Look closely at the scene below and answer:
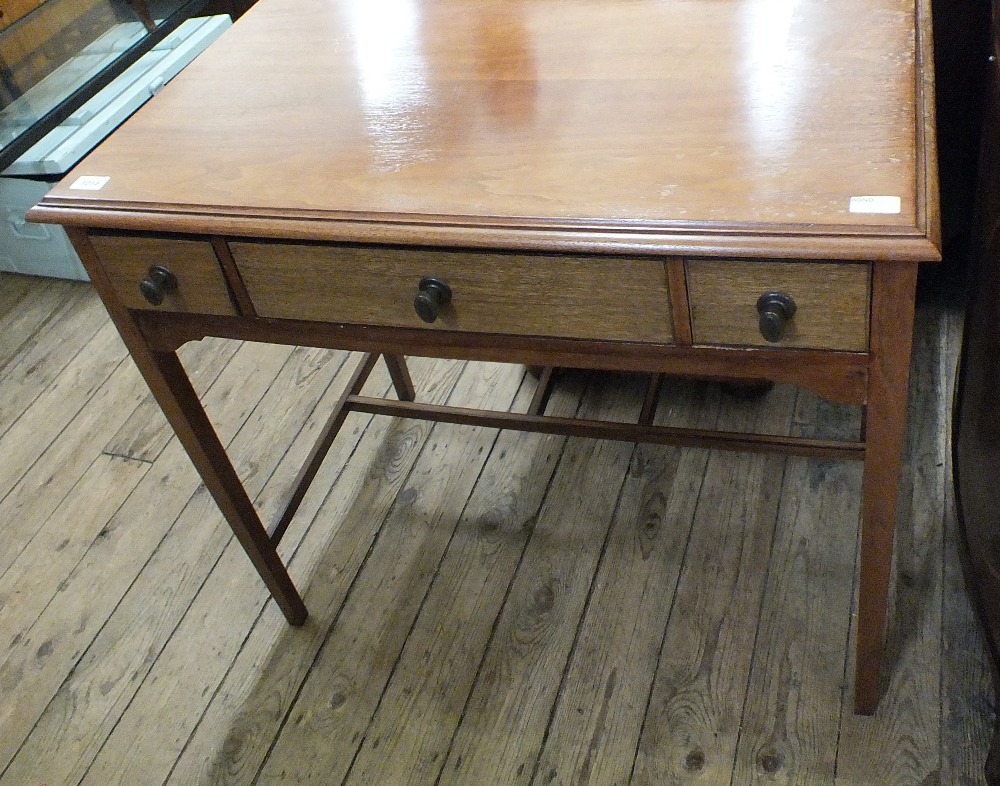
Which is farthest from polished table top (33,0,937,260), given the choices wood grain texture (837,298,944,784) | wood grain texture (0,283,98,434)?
wood grain texture (0,283,98,434)

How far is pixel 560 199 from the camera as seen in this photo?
3.44ft

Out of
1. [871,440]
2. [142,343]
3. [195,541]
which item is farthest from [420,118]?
[195,541]

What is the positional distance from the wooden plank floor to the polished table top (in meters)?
0.82

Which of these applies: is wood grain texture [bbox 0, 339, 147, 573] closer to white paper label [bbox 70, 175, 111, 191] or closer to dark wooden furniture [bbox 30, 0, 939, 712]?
dark wooden furniture [bbox 30, 0, 939, 712]

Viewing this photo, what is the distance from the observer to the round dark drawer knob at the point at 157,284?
1241mm

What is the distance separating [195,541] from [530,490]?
2.10ft

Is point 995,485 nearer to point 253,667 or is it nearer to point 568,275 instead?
point 568,275

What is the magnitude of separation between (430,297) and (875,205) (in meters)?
0.46

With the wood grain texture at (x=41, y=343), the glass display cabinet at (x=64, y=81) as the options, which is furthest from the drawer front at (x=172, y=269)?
the glass display cabinet at (x=64, y=81)

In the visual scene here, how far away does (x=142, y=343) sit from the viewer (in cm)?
136

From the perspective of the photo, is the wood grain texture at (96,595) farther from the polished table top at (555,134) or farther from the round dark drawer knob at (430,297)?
the round dark drawer knob at (430,297)

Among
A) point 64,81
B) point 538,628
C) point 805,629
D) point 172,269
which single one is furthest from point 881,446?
point 64,81

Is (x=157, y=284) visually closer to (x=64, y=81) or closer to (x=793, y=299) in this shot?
(x=793, y=299)

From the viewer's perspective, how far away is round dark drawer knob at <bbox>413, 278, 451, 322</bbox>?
1.12m
